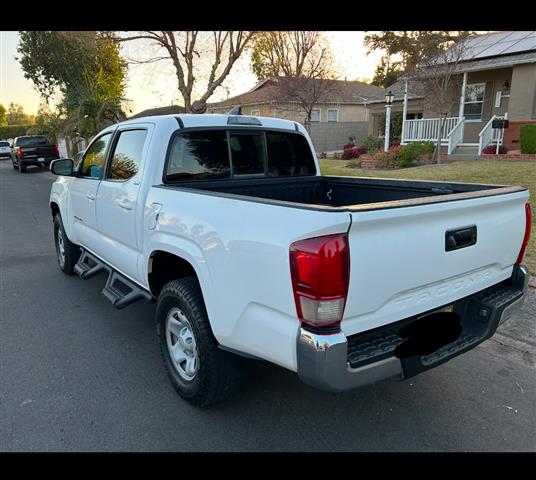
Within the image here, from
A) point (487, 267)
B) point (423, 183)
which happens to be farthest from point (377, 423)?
point (423, 183)

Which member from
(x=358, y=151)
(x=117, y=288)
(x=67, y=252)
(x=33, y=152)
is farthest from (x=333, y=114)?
(x=117, y=288)

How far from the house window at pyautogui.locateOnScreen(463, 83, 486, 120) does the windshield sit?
2228 centimetres

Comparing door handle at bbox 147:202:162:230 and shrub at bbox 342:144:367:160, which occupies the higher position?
door handle at bbox 147:202:162:230

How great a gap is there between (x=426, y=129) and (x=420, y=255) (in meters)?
17.6

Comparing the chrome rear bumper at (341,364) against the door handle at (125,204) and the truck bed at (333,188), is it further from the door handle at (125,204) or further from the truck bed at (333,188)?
the door handle at (125,204)

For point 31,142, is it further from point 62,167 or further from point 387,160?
point 62,167

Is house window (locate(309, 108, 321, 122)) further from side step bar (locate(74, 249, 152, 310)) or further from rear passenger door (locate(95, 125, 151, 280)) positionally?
rear passenger door (locate(95, 125, 151, 280))

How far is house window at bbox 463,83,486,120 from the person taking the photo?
58.9ft

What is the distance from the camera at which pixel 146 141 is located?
3.52 metres

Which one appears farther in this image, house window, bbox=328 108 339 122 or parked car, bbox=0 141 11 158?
parked car, bbox=0 141 11 158

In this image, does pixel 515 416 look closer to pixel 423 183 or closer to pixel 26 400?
pixel 423 183

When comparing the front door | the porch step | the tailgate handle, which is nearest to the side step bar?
the front door

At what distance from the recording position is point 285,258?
2051mm
